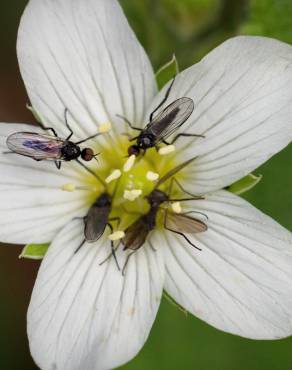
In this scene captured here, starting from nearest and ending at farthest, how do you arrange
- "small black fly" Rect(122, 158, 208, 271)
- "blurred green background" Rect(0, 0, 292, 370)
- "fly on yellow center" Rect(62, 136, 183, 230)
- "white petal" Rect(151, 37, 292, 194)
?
1. "white petal" Rect(151, 37, 292, 194)
2. "small black fly" Rect(122, 158, 208, 271)
3. "fly on yellow center" Rect(62, 136, 183, 230)
4. "blurred green background" Rect(0, 0, 292, 370)

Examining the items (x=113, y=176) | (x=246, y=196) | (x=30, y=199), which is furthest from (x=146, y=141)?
→ (x=246, y=196)

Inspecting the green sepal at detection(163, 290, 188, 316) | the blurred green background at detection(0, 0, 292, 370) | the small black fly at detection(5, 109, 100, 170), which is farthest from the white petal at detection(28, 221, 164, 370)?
the blurred green background at detection(0, 0, 292, 370)

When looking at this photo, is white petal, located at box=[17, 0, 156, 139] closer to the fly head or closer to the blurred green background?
the fly head

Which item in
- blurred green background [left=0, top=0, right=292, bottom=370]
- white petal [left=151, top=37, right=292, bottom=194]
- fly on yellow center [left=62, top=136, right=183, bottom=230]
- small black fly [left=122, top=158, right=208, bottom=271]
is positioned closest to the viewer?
white petal [left=151, top=37, right=292, bottom=194]

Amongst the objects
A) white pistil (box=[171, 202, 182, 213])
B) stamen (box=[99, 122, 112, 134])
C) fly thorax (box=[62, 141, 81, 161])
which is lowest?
white pistil (box=[171, 202, 182, 213])

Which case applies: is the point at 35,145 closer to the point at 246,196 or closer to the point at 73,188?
the point at 73,188

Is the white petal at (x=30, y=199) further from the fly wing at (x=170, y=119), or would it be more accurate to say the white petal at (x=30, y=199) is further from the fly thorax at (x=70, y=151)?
the fly wing at (x=170, y=119)

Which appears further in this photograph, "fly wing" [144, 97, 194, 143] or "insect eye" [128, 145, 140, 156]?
"insect eye" [128, 145, 140, 156]
